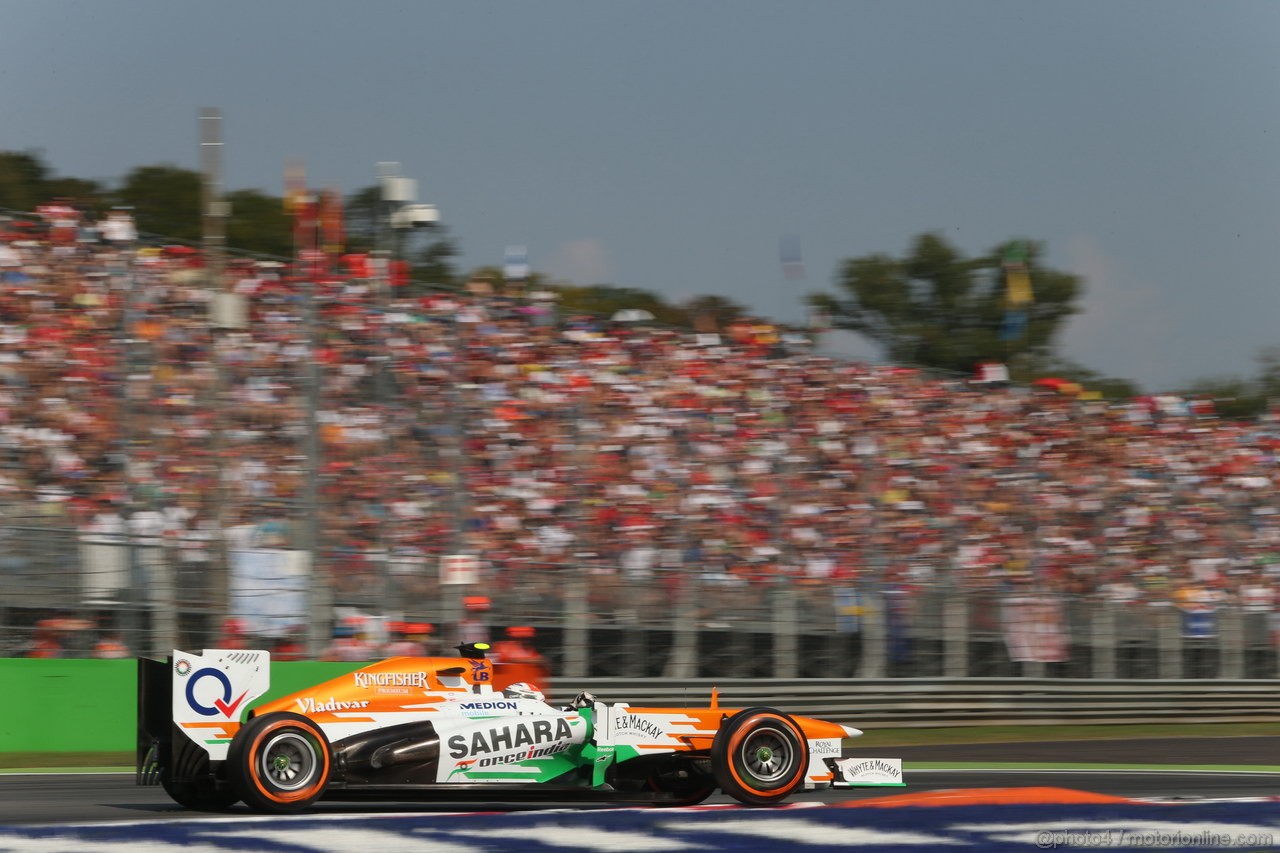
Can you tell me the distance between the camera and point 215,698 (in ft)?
26.8

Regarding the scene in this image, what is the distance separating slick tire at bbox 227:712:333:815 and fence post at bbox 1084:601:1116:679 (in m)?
13.8

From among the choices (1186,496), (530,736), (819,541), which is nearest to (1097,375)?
(1186,496)

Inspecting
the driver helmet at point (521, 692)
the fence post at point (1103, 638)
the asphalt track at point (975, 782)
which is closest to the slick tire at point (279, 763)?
the asphalt track at point (975, 782)

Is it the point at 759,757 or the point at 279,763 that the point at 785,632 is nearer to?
the point at 759,757

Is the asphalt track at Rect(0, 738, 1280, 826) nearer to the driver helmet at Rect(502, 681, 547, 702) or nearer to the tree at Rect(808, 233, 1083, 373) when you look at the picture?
the driver helmet at Rect(502, 681, 547, 702)

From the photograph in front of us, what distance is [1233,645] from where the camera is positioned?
832 inches

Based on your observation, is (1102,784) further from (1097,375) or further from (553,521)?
(1097,375)

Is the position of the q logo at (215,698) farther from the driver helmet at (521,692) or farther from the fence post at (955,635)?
the fence post at (955,635)

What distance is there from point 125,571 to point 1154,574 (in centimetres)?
1379

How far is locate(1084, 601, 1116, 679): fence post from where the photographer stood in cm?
1984

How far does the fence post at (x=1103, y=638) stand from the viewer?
19.8 metres

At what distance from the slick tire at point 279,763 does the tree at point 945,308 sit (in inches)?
1559

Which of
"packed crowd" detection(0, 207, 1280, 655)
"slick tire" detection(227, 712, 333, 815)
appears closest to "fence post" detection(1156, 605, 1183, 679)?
"packed crowd" detection(0, 207, 1280, 655)

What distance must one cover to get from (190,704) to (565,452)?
10068 millimetres
